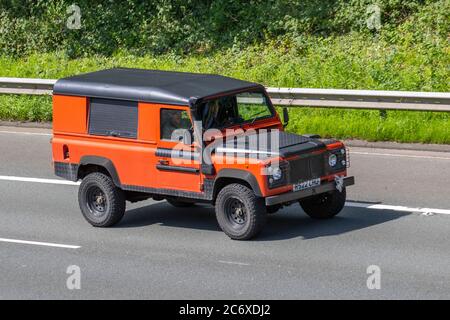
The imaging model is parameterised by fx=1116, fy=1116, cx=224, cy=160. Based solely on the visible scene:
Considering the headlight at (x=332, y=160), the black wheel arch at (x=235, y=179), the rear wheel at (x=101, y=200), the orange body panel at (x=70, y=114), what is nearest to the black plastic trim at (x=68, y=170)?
the rear wheel at (x=101, y=200)

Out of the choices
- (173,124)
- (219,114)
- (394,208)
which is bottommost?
(394,208)

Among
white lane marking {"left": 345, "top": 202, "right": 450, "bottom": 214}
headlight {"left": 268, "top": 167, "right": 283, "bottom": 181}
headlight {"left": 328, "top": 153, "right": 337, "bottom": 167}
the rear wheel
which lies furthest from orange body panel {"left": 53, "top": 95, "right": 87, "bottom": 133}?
white lane marking {"left": 345, "top": 202, "right": 450, "bottom": 214}

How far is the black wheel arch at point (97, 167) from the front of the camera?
15.2 meters

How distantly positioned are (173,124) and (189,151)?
46cm

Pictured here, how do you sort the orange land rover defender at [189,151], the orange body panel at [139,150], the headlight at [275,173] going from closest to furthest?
1. the headlight at [275,173]
2. the orange land rover defender at [189,151]
3. the orange body panel at [139,150]

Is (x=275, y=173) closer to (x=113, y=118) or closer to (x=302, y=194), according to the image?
(x=302, y=194)

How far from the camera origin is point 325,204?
1518 cm

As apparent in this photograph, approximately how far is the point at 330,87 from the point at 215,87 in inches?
323

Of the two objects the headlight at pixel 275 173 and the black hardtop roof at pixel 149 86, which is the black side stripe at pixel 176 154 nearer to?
the black hardtop roof at pixel 149 86

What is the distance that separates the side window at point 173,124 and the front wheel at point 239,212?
3.46 feet

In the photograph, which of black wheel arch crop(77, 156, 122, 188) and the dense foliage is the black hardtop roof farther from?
the dense foliage

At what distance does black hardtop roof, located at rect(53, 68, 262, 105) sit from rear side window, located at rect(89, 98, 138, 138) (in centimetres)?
11

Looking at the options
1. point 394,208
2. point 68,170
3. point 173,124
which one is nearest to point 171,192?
point 173,124

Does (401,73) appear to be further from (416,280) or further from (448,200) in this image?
(416,280)
